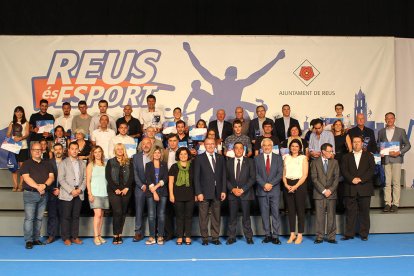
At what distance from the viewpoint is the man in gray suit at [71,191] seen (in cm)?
847

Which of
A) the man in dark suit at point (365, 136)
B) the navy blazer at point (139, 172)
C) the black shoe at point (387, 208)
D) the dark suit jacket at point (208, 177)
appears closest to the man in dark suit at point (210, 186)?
the dark suit jacket at point (208, 177)

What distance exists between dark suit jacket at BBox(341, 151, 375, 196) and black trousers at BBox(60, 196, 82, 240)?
13.8 ft

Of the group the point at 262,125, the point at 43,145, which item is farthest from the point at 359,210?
the point at 43,145

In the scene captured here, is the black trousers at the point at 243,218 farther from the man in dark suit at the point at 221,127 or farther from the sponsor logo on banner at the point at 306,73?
the sponsor logo on banner at the point at 306,73

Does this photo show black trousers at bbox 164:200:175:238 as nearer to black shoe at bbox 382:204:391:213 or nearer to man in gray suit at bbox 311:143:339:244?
man in gray suit at bbox 311:143:339:244

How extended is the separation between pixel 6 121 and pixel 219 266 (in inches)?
243

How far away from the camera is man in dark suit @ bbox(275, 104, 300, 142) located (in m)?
10.3

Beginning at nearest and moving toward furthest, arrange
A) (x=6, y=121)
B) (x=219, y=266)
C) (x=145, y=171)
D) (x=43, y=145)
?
(x=219, y=266) → (x=145, y=171) → (x=43, y=145) → (x=6, y=121)

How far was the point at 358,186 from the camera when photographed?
883cm

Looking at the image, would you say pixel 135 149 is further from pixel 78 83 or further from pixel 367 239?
pixel 367 239

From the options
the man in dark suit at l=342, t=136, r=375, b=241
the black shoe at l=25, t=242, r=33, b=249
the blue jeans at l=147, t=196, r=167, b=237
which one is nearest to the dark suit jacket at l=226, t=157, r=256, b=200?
the blue jeans at l=147, t=196, r=167, b=237

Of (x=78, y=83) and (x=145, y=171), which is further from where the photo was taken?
(x=78, y=83)
